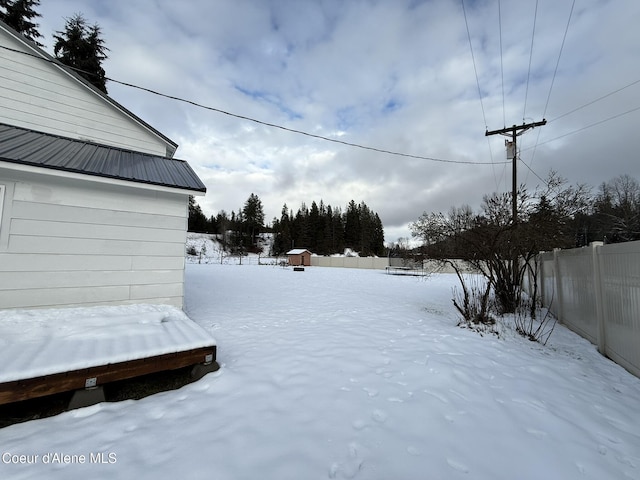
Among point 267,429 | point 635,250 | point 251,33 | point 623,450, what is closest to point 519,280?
point 635,250

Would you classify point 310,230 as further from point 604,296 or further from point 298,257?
point 604,296

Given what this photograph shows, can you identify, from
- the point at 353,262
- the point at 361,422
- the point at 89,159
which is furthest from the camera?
the point at 353,262

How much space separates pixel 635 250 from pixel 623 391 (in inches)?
67.2

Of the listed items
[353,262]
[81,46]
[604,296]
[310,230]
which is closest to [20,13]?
[81,46]

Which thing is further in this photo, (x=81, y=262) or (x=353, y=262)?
(x=353, y=262)

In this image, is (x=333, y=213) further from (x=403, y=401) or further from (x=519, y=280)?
(x=403, y=401)

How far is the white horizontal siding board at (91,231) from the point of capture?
13.6 feet

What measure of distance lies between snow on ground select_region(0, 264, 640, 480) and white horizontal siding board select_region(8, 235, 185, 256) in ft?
7.99

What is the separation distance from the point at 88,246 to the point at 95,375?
291 centimetres

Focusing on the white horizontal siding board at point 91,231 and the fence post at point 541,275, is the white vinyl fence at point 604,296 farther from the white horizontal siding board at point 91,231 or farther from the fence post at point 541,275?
the white horizontal siding board at point 91,231

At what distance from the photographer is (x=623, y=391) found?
315 centimetres

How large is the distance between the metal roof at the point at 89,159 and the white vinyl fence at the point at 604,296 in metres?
6.68

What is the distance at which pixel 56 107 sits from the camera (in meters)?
6.21

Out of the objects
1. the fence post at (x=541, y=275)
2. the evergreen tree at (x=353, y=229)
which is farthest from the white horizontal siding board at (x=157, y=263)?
the evergreen tree at (x=353, y=229)
